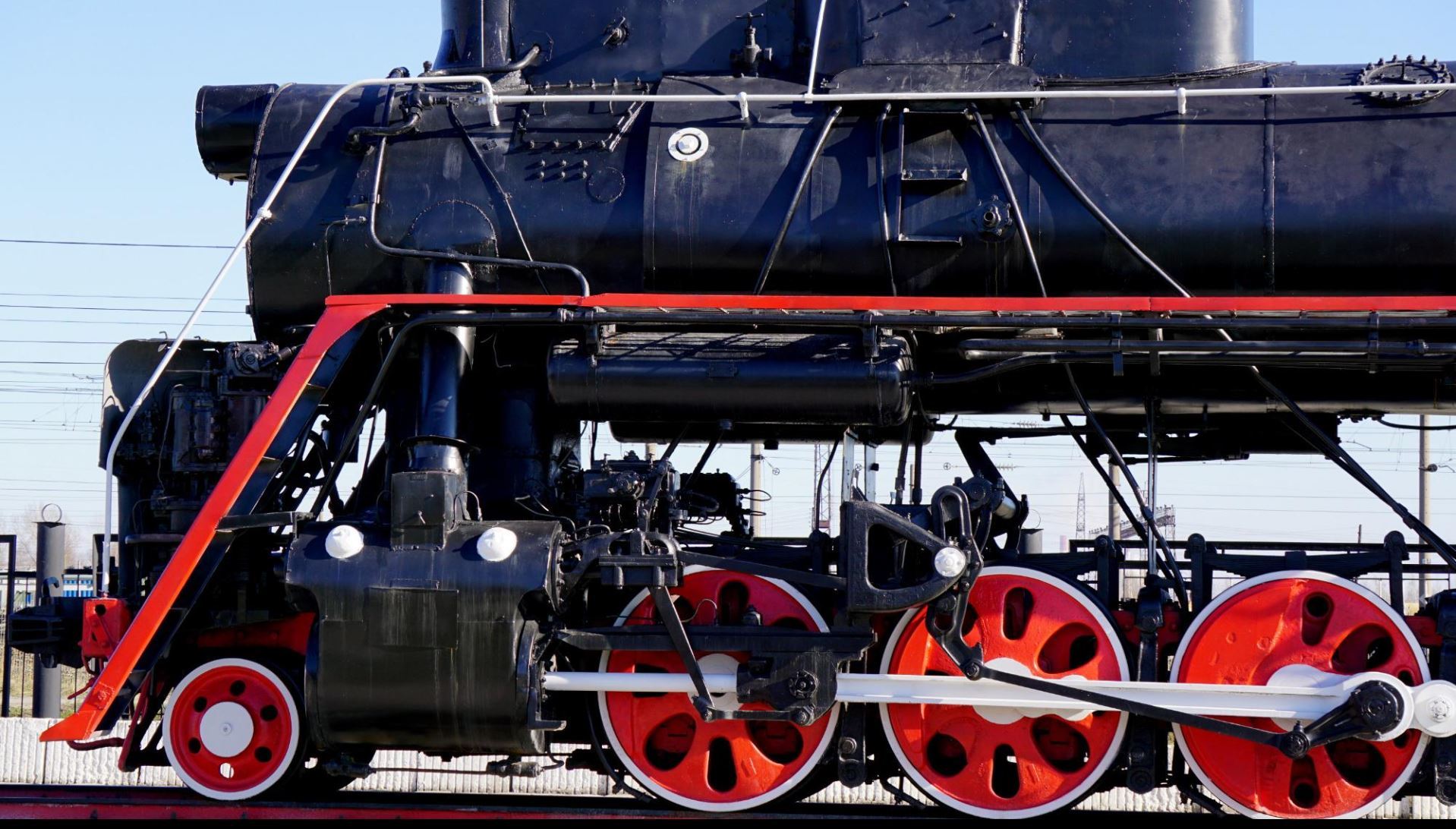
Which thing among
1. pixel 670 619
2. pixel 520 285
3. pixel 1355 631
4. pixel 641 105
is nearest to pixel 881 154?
pixel 641 105

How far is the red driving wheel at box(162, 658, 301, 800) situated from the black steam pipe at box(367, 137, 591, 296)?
2101 millimetres

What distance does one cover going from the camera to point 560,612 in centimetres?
677

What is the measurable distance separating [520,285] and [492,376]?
22.5 inches

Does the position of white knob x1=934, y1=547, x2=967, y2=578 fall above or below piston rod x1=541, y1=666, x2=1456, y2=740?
above

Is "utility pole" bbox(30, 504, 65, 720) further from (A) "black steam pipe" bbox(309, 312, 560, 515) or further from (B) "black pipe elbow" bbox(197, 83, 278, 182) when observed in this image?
(B) "black pipe elbow" bbox(197, 83, 278, 182)

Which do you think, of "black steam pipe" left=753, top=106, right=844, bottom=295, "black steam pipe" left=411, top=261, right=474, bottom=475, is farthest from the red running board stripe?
"black steam pipe" left=753, top=106, right=844, bottom=295

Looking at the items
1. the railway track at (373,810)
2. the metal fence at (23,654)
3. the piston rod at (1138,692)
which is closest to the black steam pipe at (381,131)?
the metal fence at (23,654)

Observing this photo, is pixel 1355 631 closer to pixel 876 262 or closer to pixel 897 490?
pixel 897 490

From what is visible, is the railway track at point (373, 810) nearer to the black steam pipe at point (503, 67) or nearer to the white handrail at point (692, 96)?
the white handrail at point (692, 96)

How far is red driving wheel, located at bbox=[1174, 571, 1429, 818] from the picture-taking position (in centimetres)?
650

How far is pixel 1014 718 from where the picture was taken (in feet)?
21.9

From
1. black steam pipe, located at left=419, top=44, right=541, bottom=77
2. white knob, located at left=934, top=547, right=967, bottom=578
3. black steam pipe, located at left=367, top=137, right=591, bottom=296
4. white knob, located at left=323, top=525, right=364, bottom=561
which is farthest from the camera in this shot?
black steam pipe, located at left=419, top=44, right=541, bottom=77

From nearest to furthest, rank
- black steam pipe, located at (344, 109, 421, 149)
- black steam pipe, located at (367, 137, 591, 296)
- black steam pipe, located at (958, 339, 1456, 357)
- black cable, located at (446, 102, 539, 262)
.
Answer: black steam pipe, located at (958, 339, 1456, 357), black steam pipe, located at (367, 137, 591, 296), black cable, located at (446, 102, 539, 262), black steam pipe, located at (344, 109, 421, 149)

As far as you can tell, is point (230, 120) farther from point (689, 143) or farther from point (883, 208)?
point (883, 208)
